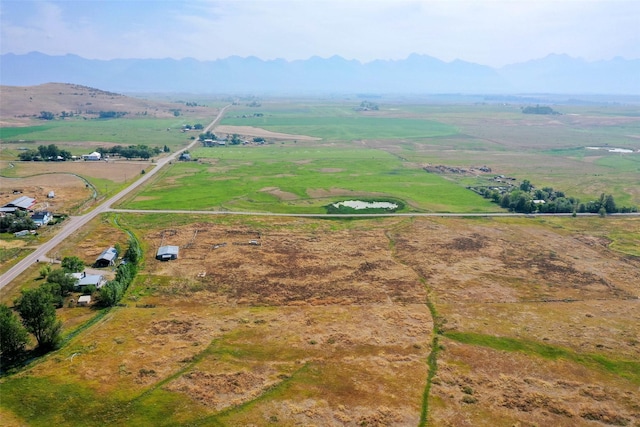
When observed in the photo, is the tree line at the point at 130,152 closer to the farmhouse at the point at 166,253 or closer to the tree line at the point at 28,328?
the farmhouse at the point at 166,253

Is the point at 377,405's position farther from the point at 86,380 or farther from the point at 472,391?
the point at 86,380

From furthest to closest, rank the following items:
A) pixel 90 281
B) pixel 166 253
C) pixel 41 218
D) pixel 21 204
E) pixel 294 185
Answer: pixel 294 185, pixel 21 204, pixel 41 218, pixel 166 253, pixel 90 281

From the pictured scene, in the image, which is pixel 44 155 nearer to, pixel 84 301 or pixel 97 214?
pixel 97 214

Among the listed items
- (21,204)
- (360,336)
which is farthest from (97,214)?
(360,336)

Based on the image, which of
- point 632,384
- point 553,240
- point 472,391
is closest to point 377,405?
point 472,391

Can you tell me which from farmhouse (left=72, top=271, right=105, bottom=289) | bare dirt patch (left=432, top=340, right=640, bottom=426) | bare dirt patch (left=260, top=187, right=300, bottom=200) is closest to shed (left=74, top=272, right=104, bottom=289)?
farmhouse (left=72, top=271, right=105, bottom=289)
